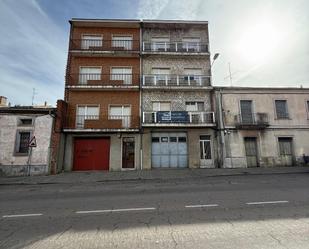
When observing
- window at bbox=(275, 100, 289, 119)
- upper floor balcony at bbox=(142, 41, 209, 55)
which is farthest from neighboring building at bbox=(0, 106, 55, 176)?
window at bbox=(275, 100, 289, 119)

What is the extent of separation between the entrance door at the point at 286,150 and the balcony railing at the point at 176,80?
8.51 metres

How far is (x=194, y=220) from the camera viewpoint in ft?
14.8

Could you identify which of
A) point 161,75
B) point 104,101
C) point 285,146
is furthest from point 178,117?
point 285,146

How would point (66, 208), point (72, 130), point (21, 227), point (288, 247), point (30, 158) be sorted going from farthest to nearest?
1. point (72, 130)
2. point (30, 158)
3. point (66, 208)
4. point (21, 227)
5. point (288, 247)

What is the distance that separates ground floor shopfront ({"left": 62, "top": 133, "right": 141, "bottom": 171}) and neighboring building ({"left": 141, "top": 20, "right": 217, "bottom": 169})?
1175 mm

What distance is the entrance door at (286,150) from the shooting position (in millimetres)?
17094

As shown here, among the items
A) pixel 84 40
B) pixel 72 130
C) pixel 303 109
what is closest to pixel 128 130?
pixel 72 130

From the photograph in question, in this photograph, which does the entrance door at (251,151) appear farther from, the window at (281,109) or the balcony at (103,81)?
the balcony at (103,81)

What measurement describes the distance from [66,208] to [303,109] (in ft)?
68.5

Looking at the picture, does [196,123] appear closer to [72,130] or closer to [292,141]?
[292,141]

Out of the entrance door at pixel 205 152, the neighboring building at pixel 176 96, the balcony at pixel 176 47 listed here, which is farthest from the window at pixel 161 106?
the balcony at pixel 176 47

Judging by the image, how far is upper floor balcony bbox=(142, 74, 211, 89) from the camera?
1825cm

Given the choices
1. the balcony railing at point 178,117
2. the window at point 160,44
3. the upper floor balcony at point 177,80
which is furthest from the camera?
the window at point 160,44

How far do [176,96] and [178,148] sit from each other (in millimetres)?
4902
